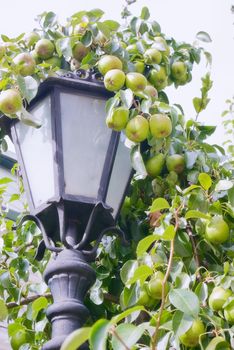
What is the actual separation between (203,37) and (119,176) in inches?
33.2

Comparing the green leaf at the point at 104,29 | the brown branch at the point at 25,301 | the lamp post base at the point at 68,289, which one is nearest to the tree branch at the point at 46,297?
the brown branch at the point at 25,301

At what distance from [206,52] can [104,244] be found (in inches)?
32.3

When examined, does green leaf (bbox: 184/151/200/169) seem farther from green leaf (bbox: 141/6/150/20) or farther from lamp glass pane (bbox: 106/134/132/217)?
green leaf (bbox: 141/6/150/20)

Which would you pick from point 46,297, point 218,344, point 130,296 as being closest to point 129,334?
point 218,344

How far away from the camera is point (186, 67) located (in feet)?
7.07

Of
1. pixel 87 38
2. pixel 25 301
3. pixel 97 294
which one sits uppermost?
pixel 87 38

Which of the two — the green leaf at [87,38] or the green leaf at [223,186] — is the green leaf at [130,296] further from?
the green leaf at [87,38]

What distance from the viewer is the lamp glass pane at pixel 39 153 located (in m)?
1.50

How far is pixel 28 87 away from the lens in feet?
5.27

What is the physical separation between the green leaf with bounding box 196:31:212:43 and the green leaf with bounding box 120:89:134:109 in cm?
67

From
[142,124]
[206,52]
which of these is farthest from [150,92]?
[206,52]

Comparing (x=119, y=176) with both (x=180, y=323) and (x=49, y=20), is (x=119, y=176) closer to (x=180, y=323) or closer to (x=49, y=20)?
(x=180, y=323)

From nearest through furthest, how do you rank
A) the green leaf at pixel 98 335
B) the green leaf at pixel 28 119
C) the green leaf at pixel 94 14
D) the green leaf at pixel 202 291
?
the green leaf at pixel 98 335
the green leaf at pixel 202 291
the green leaf at pixel 28 119
the green leaf at pixel 94 14

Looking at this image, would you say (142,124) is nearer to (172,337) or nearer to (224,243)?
(224,243)
